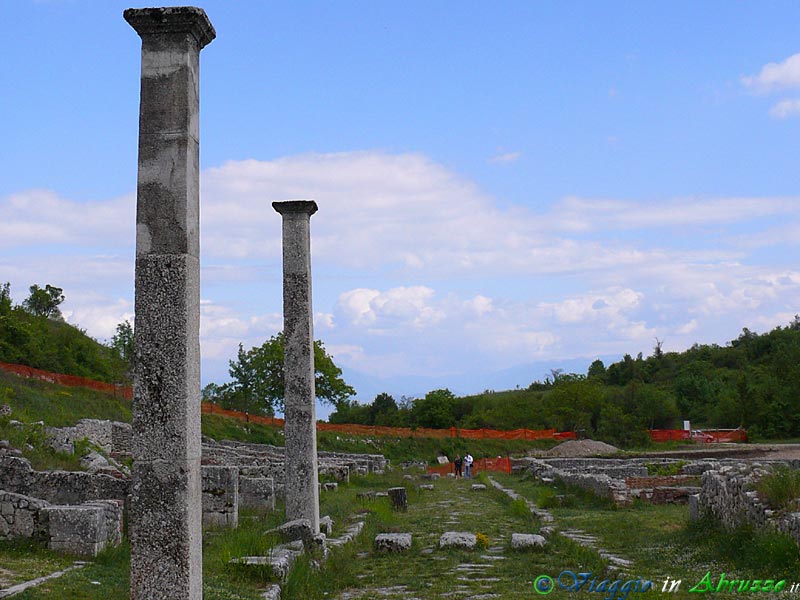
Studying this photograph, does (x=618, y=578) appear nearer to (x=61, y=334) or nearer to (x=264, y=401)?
(x=61, y=334)

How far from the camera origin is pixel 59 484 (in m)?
12.8

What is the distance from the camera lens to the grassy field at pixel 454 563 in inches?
353

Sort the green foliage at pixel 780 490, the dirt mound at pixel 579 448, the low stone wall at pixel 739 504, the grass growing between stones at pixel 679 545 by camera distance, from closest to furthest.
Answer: the grass growing between stones at pixel 679 545, the low stone wall at pixel 739 504, the green foliage at pixel 780 490, the dirt mound at pixel 579 448

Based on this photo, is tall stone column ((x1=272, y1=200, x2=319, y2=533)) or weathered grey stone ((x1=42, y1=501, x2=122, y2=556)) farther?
tall stone column ((x1=272, y1=200, x2=319, y2=533))

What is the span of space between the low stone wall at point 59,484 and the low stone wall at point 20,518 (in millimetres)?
1699

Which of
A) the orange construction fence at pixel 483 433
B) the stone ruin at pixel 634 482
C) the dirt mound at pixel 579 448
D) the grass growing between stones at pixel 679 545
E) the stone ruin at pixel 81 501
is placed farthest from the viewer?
the orange construction fence at pixel 483 433

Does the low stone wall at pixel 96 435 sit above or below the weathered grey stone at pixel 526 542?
above

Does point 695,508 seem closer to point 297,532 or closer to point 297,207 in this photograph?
point 297,532

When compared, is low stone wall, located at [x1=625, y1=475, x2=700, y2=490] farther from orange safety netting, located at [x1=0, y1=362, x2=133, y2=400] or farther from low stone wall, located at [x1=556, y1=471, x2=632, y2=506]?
Result: orange safety netting, located at [x1=0, y1=362, x2=133, y2=400]

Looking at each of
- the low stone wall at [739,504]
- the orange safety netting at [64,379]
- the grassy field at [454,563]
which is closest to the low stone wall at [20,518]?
the grassy field at [454,563]

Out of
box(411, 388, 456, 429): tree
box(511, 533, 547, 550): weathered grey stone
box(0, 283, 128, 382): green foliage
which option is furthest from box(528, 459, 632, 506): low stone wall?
box(411, 388, 456, 429): tree

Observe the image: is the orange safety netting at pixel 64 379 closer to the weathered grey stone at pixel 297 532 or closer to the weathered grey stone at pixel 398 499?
the weathered grey stone at pixel 398 499

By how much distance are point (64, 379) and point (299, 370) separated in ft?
81.4

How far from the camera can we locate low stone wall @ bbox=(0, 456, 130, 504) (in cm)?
1252
